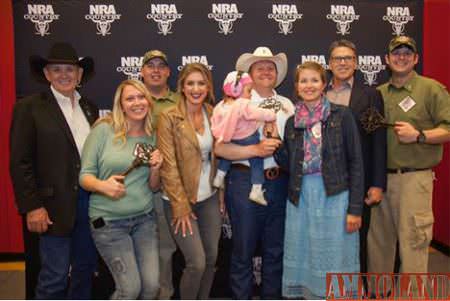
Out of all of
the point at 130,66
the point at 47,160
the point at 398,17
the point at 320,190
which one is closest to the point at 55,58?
the point at 47,160

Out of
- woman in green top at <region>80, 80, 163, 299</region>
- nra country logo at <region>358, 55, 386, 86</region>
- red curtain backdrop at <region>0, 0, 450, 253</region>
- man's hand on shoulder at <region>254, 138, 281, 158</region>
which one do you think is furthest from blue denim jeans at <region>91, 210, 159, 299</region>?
red curtain backdrop at <region>0, 0, 450, 253</region>

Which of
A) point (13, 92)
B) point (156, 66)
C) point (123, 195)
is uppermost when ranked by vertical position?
point (156, 66)

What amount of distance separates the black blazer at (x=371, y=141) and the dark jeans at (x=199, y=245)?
1.19m

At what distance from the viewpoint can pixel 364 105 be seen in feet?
10.2

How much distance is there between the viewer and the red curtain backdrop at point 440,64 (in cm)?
465

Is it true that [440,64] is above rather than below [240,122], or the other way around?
above

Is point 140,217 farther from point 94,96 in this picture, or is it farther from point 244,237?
point 94,96

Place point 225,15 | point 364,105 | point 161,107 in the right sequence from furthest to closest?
point 225,15, point 161,107, point 364,105

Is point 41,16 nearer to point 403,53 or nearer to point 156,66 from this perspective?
point 156,66

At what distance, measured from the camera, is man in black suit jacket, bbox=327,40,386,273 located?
9.99 feet

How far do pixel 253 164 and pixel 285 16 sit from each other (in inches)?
73.7

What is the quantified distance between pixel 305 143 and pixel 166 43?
6.30ft

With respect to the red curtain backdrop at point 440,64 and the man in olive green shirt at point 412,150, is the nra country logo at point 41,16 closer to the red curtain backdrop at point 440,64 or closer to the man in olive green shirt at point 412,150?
the man in olive green shirt at point 412,150

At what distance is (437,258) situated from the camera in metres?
4.58
